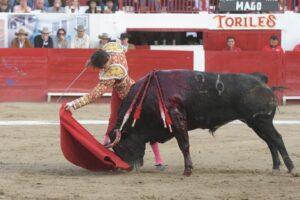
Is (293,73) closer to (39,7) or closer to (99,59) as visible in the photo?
(39,7)

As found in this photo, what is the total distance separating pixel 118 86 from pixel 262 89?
1.40m

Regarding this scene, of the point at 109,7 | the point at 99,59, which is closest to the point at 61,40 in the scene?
the point at 109,7

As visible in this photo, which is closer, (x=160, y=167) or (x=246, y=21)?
(x=160, y=167)

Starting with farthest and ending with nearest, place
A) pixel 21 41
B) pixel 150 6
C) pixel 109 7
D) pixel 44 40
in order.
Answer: pixel 150 6 < pixel 109 7 < pixel 44 40 < pixel 21 41

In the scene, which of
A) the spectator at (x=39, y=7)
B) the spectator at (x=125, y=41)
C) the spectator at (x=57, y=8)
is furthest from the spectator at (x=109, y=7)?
→ the spectator at (x=39, y=7)

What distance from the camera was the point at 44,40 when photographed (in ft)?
54.1

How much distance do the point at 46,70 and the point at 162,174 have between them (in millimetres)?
8107

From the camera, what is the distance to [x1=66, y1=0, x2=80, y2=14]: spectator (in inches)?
696

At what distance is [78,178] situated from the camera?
309 inches

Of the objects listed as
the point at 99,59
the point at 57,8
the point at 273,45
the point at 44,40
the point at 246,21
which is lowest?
the point at 273,45

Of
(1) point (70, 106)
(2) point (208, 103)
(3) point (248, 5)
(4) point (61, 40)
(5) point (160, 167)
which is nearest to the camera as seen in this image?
(2) point (208, 103)

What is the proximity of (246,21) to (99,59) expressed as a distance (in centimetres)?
1067

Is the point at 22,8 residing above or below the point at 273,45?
above

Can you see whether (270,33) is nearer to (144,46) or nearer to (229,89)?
(144,46)
